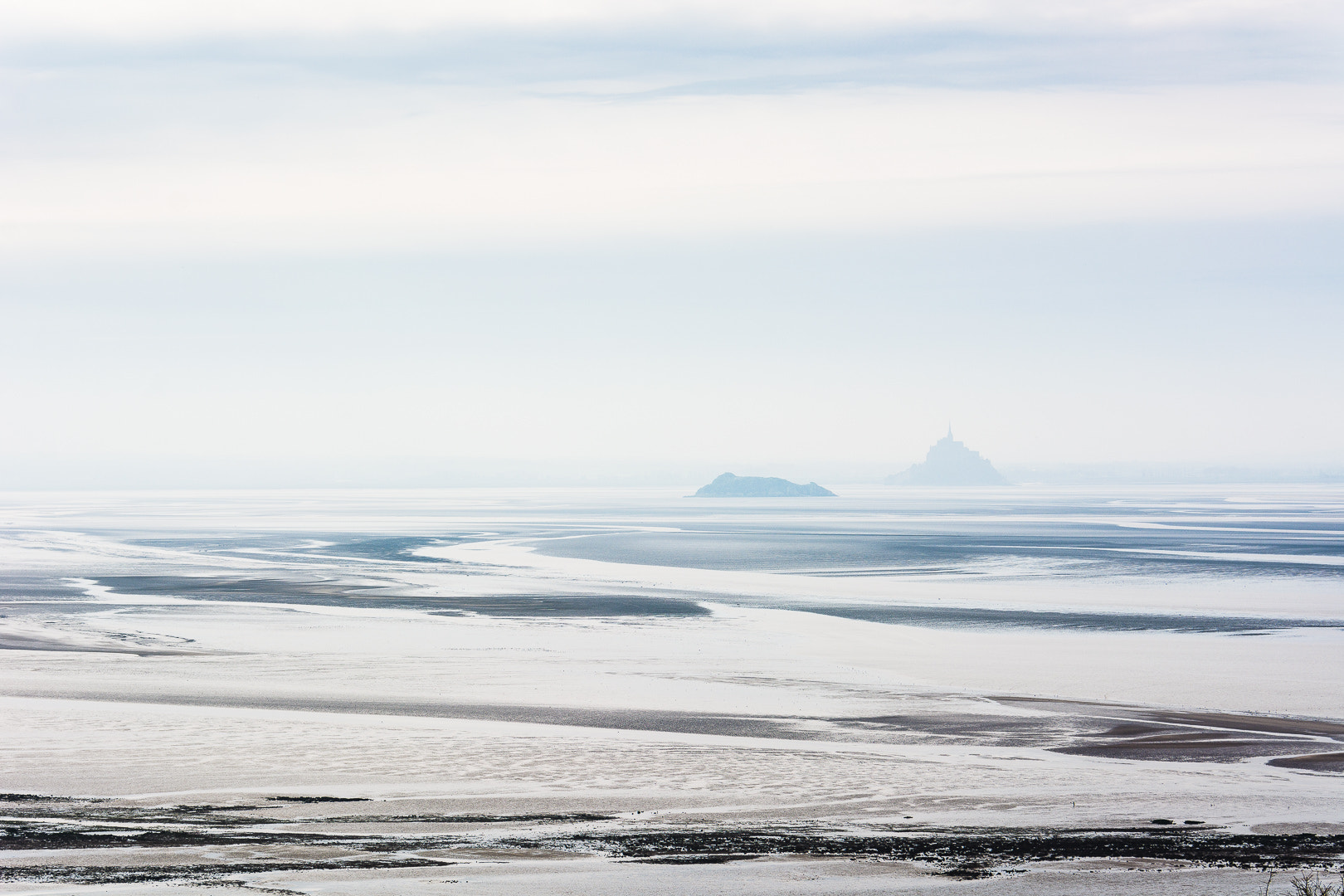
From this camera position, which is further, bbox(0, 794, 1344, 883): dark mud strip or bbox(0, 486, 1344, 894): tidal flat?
bbox(0, 486, 1344, 894): tidal flat

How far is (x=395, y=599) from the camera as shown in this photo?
120 ft

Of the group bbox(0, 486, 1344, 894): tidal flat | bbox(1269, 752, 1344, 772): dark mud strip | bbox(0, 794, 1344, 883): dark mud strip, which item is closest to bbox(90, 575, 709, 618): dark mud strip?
bbox(0, 486, 1344, 894): tidal flat

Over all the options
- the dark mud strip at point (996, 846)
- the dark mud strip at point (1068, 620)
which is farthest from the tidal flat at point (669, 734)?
the dark mud strip at point (1068, 620)

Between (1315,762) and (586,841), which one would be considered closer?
(586,841)

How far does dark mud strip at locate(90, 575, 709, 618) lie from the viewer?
33531mm

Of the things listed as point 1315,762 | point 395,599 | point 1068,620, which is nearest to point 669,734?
point 1315,762

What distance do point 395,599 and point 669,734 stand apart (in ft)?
70.4

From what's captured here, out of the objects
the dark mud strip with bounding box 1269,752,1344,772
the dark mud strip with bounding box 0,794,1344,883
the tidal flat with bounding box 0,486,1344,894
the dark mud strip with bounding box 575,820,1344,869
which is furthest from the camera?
the dark mud strip with bounding box 1269,752,1344,772

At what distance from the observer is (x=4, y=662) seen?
2270cm

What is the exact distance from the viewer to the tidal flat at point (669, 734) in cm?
1052

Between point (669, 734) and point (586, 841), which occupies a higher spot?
point (586, 841)

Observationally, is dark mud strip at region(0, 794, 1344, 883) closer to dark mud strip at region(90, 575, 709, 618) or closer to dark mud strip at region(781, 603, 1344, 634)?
dark mud strip at region(781, 603, 1344, 634)

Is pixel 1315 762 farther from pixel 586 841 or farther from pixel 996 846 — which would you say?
pixel 586 841

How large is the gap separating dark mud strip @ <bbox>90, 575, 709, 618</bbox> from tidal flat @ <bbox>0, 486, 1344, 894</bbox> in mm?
251
